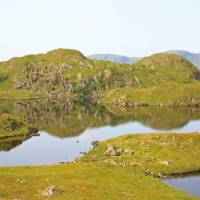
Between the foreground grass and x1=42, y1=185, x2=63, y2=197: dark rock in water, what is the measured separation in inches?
35.2

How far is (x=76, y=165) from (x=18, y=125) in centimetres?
8609

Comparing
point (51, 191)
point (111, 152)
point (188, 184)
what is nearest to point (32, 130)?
point (111, 152)

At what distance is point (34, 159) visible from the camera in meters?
121

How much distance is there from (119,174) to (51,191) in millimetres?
19848

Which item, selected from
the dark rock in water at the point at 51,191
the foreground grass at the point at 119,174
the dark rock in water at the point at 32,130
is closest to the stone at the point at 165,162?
the foreground grass at the point at 119,174

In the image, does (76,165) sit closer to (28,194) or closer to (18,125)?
(28,194)

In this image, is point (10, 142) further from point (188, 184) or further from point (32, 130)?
point (188, 184)

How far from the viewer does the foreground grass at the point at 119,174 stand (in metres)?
64.4

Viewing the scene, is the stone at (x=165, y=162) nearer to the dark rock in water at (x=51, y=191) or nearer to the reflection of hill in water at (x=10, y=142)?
the dark rock in water at (x=51, y=191)

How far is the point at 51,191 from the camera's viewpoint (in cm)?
6331

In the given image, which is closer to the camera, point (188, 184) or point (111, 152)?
point (188, 184)

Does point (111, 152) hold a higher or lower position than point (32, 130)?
lower

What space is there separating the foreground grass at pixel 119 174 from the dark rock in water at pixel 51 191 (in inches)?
35.2

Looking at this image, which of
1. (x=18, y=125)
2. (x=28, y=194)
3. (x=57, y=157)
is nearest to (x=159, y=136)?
(x=57, y=157)
